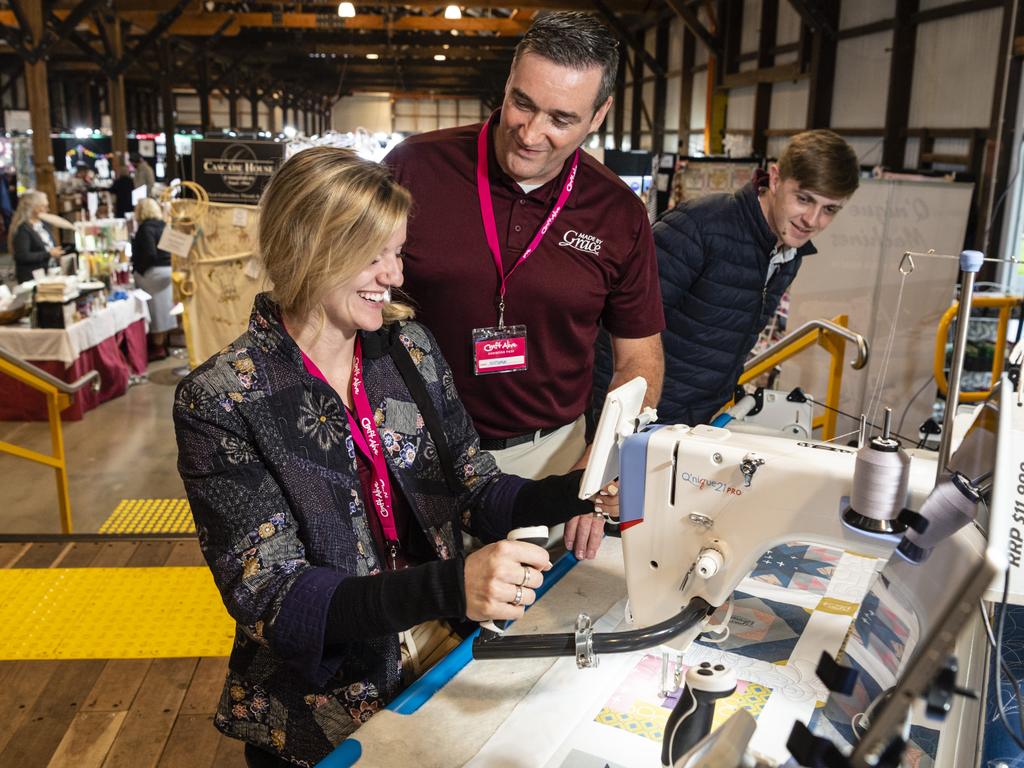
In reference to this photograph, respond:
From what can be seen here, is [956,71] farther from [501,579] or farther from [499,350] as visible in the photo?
[501,579]

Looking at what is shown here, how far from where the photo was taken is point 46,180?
1011cm

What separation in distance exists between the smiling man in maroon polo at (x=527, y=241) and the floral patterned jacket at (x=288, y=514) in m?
0.36

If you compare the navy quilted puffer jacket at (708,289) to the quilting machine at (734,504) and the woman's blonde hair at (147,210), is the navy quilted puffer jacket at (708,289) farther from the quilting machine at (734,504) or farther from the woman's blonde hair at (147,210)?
the woman's blonde hair at (147,210)

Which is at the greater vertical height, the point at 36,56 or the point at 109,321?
the point at 36,56

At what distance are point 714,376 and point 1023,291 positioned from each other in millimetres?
3712

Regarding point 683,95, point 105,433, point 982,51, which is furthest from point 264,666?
point 683,95

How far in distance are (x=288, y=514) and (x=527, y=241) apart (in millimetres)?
865

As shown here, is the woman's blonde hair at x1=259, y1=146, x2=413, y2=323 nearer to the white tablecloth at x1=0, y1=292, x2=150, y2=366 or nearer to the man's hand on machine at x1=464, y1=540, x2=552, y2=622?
the man's hand on machine at x1=464, y1=540, x2=552, y2=622

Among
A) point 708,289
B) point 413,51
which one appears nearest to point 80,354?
point 708,289

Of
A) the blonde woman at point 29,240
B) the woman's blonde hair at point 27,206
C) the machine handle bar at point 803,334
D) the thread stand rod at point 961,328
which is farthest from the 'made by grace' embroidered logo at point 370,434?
the woman's blonde hair at point 27,206

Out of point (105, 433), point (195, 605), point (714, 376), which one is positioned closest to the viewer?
point (714, 376)

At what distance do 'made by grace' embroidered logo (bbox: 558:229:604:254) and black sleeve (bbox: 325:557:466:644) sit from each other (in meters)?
0.95

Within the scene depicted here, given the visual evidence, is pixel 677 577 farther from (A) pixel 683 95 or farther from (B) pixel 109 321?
(A) pixel 683 95

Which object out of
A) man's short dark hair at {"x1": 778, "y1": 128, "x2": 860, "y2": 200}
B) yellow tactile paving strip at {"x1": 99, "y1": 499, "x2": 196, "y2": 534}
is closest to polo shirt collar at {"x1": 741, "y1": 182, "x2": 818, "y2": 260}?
man's short dark hair at {"x1": 778, "y1": 128, "x2": 860, "y2": 200}
